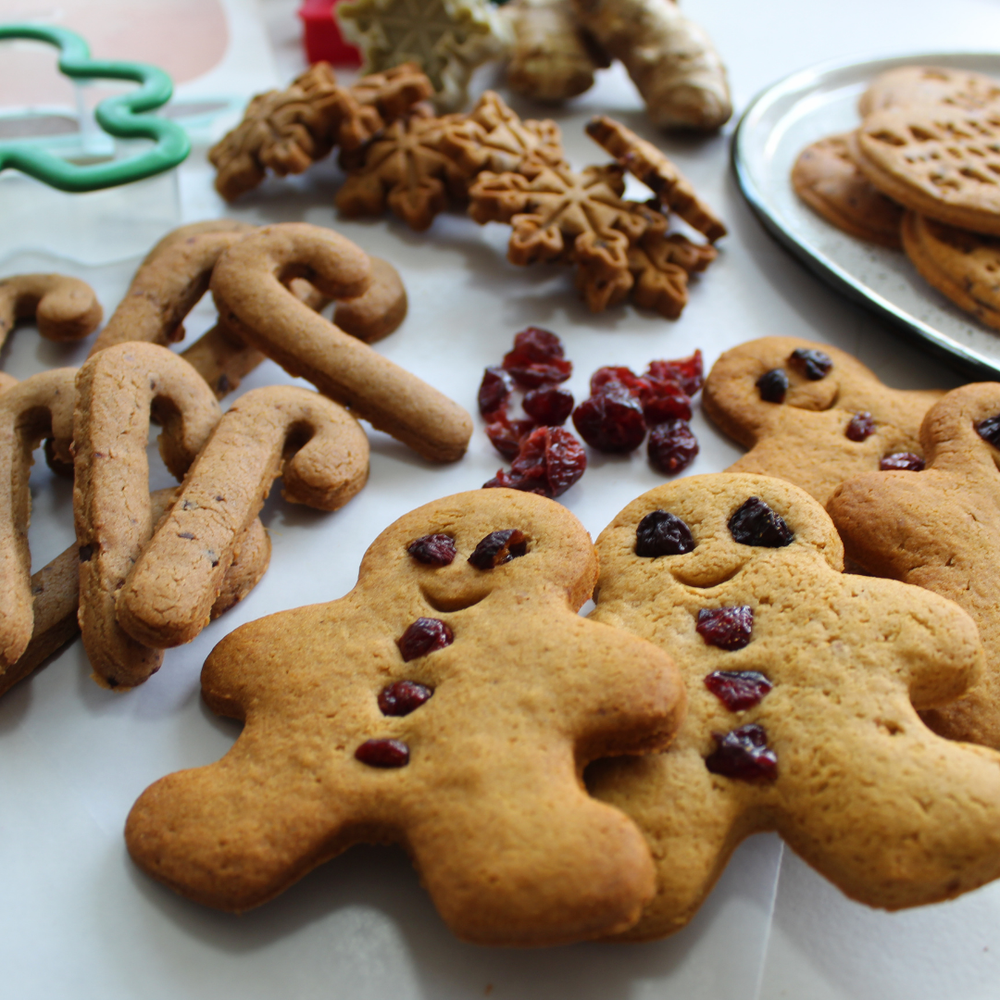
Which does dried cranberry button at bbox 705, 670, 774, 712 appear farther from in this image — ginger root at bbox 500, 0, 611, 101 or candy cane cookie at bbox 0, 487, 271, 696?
ginger root at bbox 500, 0, 611, 101

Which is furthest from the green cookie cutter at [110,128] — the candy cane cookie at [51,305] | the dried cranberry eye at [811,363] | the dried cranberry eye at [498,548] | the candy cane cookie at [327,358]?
the dried cranberry eye at [811,363]

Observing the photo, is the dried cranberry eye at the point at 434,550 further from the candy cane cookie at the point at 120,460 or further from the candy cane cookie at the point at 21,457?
the candy cane cookie at the point at 21,457

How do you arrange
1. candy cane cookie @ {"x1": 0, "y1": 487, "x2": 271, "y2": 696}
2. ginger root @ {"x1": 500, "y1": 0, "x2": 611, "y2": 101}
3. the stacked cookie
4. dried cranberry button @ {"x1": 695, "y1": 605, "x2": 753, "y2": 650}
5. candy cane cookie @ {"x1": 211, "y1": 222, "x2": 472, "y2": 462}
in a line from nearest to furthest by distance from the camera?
dried cranberry button @ {"x1": 695, "y1": 605, "x2": 753, "y2": 650}, candy cane cookie @ {"x1": 0, "y1": 487, "x2": 271, "y2": 696}, candy cane cookie @ {"x1": 211, "y1": 222, "x2": 472, "y2": 462}, the stacked cookie, ginger root @ {"x1": 500, "y1": 0, "x2": 611, "y2": 101}

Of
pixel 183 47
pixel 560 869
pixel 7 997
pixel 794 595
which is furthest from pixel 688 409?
pixel 183 47

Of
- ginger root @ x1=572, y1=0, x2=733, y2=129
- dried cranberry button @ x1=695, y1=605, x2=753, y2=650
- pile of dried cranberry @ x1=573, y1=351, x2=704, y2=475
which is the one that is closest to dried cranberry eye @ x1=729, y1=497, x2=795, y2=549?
dried cranberry button @ x1=695, y1=605, x2=753, y2=650

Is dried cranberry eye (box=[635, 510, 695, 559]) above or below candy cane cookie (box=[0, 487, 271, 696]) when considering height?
above

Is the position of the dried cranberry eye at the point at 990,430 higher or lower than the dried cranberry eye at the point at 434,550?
higher
